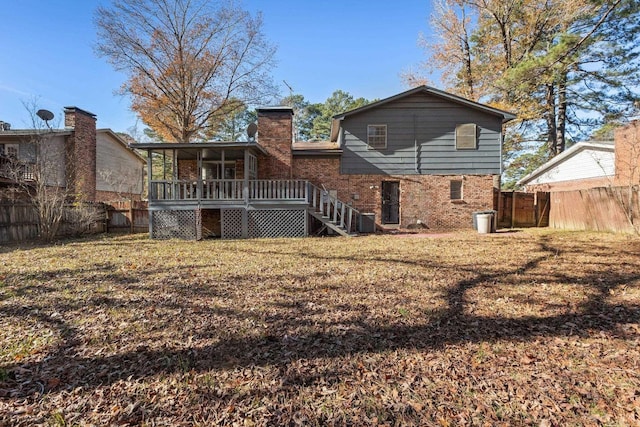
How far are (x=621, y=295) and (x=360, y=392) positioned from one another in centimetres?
443

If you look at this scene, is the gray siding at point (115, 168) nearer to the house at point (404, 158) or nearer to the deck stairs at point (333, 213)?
the house at point (404, 158)

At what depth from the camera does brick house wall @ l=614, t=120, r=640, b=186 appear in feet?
41.6

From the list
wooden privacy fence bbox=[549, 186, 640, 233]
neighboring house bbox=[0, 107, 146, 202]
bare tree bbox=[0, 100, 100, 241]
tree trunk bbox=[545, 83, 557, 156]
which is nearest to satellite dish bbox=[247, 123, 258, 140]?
bare tree bbox=[0, 100, 100, 241]

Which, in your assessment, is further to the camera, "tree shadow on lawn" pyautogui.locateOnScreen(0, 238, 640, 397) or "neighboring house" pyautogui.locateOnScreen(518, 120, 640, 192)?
"neighboring house" pyautogui.locateOnScreen(518, 120, 640, 192)

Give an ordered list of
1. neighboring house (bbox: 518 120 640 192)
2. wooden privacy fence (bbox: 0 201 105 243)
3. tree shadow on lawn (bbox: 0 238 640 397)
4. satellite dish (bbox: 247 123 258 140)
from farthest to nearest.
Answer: satellite dish (bbox: 247 123 258 140), neighboring house (bbox: 518 120 640 192), wooden privacy fence (bbox: 0 201 105 243), tree shadow on lawn (bbox: 0 238 640 397)

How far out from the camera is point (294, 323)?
3770 millimetres

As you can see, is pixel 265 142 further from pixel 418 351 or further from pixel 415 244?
pixel 418 351

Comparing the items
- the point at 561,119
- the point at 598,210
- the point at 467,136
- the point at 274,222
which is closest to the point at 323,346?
the point at 274,222

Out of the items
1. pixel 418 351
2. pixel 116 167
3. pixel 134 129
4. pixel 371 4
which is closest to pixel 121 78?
pixel 116 167

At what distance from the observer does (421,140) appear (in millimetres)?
13945

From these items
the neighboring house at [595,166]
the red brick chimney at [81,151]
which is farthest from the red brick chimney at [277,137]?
the neighboring house at [595,166]

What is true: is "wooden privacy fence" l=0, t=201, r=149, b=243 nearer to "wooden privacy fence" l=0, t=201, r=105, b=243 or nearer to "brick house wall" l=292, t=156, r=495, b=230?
"wooden privacy fence" l=0, t=201, r=105, b=243

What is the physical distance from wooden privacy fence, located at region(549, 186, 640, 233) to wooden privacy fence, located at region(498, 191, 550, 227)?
13.6 inches

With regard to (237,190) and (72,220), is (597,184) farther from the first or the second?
(72,220)
